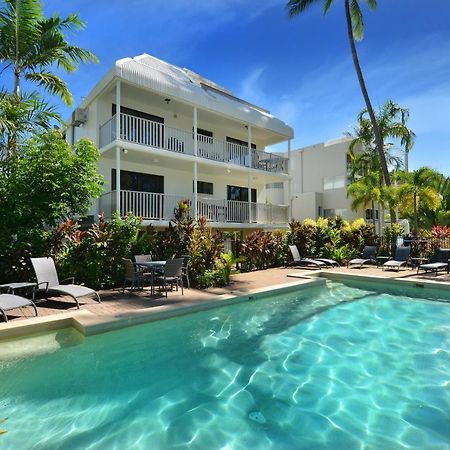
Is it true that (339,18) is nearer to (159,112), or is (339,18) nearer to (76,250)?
(159,112)

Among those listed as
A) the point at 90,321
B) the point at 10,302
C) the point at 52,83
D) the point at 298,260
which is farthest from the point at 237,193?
the point at 10,302

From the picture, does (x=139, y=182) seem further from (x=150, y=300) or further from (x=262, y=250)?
(x=150, y=300)

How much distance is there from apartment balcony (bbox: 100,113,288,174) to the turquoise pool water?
30.1 feet

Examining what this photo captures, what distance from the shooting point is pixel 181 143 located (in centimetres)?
1616

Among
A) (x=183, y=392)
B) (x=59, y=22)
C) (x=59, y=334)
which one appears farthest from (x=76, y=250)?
(x=59, y=22)

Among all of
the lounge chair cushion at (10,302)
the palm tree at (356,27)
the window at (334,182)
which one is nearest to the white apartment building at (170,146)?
the palm tree at (356,27)

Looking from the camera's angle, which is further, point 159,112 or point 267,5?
point 159,112

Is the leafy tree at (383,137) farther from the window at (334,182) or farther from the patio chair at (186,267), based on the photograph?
the patio chair at (186,267)

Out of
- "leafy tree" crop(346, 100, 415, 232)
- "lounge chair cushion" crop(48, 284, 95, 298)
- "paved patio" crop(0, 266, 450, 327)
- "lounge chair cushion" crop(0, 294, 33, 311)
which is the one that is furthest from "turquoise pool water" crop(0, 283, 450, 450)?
"leafy tree" crop(346, 100, 415, 232)

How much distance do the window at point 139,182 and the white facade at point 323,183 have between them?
55.1 ft

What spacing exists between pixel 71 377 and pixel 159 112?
1417 centimetres

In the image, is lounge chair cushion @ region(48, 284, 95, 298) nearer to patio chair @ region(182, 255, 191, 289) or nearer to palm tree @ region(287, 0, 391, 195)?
patio chair @ region(182, 255, 191, 289)

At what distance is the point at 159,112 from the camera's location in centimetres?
1695

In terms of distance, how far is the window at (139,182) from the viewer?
1580 cm
